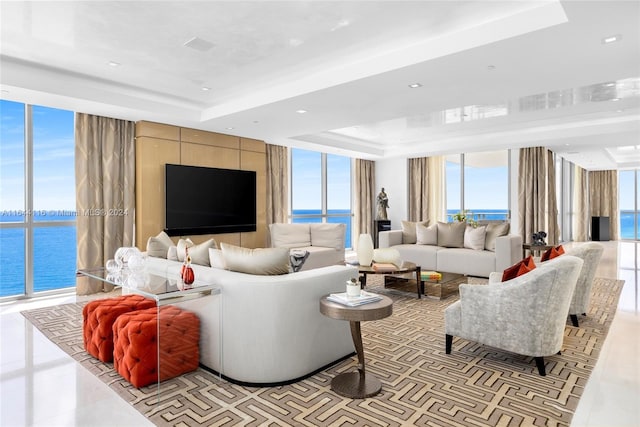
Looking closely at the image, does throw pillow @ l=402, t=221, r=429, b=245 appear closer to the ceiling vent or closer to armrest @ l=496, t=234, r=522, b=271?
armrest @ l=496, t=234, r=522, b=271

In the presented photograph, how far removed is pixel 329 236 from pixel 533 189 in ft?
15.2

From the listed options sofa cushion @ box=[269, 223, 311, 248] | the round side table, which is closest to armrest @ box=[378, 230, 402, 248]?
sofa cushion @ box=[269, 223, 311, 248]

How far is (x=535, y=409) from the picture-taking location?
91.3 inches

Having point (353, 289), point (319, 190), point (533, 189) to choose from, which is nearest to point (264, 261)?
→ point (353, 289)

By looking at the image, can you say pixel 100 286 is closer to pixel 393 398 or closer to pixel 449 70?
pixel 393 398

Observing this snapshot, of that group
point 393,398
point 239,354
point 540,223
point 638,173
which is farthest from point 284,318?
point 638,173

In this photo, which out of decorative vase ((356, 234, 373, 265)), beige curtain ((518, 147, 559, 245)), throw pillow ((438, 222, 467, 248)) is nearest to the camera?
decorative vase ((356, 234, 373, 265))

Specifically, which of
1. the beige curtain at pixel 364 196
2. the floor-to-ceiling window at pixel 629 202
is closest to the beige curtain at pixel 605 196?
the floor-to-ceiling window at pixel 629 202

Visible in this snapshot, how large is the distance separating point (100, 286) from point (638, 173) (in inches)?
652

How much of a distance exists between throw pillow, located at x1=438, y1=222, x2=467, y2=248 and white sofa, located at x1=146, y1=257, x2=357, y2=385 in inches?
183

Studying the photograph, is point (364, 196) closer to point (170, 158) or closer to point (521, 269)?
point (170, 158)

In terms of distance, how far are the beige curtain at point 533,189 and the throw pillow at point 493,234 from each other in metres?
2.19

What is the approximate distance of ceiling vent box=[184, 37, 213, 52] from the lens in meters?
3.53

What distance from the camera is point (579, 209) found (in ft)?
44.5
